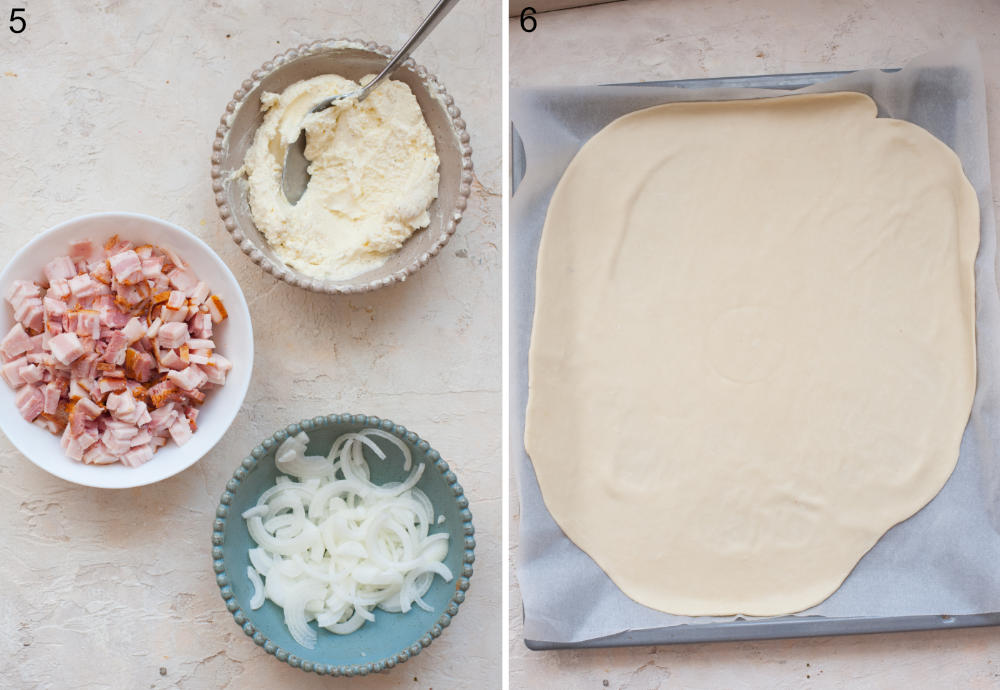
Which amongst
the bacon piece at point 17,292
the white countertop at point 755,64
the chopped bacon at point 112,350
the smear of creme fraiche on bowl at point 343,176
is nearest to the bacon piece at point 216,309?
the chopped bacon at point 112,350

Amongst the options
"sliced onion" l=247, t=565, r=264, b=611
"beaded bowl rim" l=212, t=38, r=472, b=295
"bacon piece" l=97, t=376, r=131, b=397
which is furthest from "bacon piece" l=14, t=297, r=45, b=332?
"sliced onion" l=247, t=565, r=264, b=611

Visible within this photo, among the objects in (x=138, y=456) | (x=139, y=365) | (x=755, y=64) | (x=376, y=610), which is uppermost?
(x=755, y=64)

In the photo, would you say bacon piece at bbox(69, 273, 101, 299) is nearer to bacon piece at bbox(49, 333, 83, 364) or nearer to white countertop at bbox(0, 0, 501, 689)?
A: bacon piece at bbox(49, 333, 83, 364)

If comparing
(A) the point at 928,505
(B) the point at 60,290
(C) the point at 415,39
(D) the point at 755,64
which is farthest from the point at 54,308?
(A) the point at 928,505

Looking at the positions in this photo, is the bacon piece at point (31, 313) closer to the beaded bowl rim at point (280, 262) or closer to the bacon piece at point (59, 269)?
the bacon piece at point (59, 269)

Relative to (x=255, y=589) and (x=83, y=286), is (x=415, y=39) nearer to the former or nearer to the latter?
(x=83, y=286)

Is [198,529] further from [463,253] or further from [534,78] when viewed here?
[534,78]
